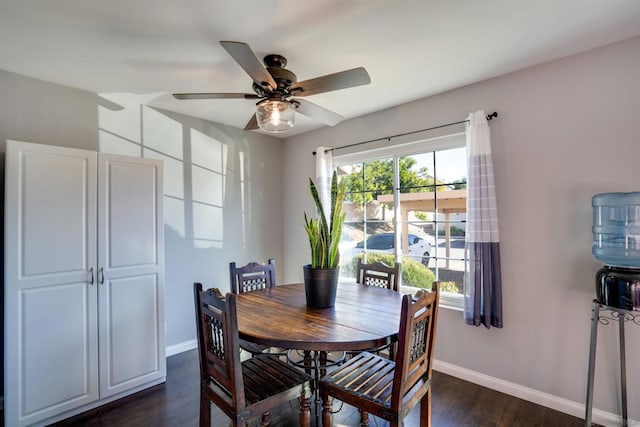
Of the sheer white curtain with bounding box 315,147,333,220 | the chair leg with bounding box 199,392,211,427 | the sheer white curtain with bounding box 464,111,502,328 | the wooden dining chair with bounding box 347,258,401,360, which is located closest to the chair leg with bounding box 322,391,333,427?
the chair leg with bounding box 199,392,211,427

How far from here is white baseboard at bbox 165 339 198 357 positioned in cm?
307

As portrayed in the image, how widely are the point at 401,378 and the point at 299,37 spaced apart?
1944 mm

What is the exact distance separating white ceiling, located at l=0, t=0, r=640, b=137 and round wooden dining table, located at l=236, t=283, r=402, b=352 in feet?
5.44

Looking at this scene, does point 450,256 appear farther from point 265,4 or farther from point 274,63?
point 265,4

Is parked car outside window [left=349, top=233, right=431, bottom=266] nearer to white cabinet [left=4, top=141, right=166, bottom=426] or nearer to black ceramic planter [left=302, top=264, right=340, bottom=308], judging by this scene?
black ceramic planter [left=302, top=264, right=340, bottom=308]

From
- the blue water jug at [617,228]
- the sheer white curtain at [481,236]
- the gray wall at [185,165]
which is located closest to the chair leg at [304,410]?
the sheer white curtain at [481,236]

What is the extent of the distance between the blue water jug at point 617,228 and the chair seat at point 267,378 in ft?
6.22

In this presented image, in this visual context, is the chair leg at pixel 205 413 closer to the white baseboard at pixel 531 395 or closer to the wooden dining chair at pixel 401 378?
the wooden dining chair at pixel 401 378

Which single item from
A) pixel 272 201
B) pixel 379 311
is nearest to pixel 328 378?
pixel 379 311

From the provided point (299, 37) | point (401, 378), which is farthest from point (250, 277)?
point (299, 37)

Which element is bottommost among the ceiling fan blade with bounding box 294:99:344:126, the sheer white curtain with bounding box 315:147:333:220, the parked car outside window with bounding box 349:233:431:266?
the parked car outside window with bounding box 349:233:431:266

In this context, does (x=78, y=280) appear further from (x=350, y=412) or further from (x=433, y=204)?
(x=433, y=204)

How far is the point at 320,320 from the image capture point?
1.66 meters

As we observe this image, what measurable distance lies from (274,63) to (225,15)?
0.47 metres
